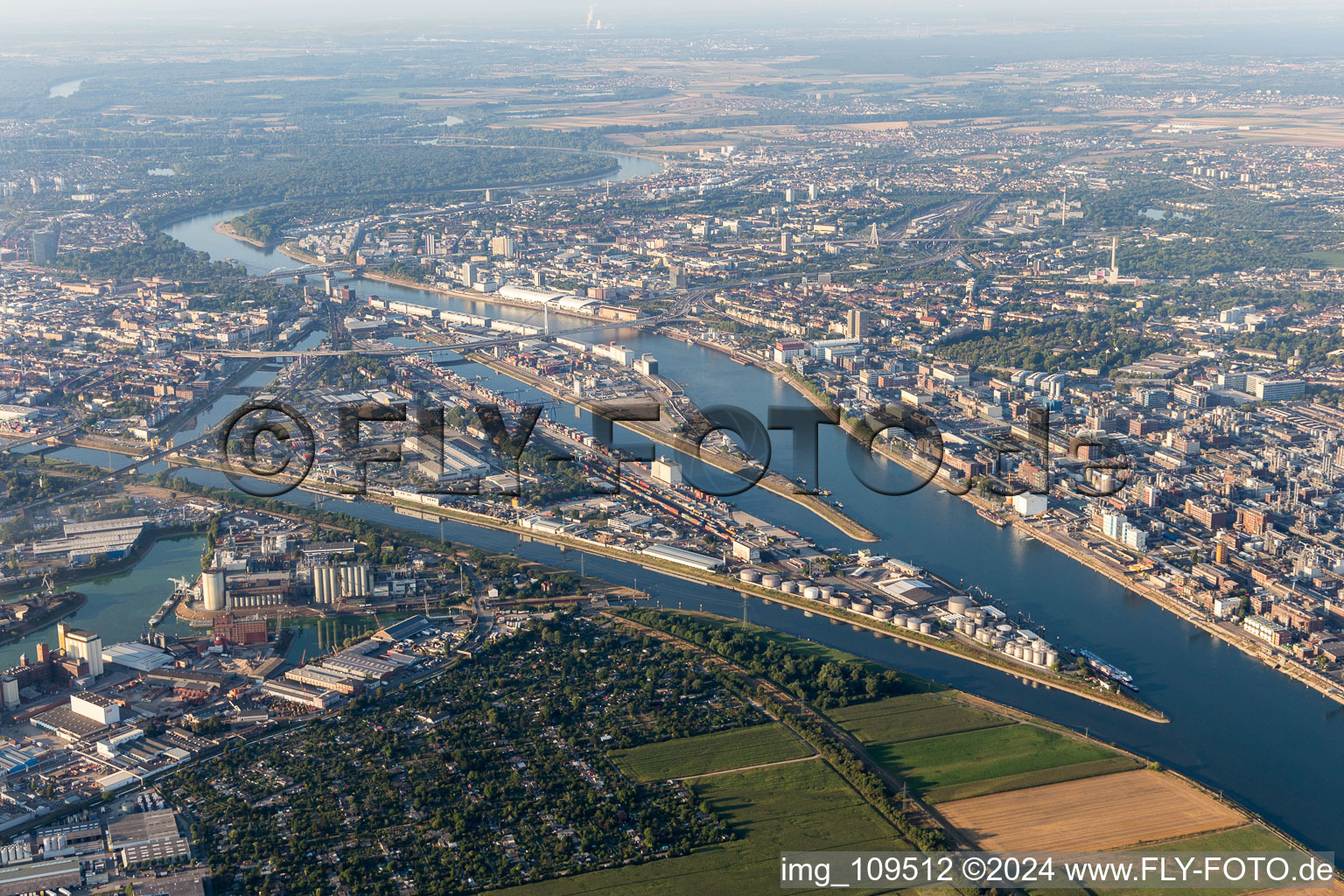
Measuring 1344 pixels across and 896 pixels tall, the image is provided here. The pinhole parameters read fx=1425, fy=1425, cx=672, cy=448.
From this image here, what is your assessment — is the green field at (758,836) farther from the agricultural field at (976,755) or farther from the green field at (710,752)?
the agricultural field at (976,755)

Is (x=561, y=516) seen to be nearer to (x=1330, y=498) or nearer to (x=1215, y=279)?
(x=1330, y=498)

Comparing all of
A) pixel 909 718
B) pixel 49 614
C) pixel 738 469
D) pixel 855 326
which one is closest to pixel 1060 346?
pixel 855 326

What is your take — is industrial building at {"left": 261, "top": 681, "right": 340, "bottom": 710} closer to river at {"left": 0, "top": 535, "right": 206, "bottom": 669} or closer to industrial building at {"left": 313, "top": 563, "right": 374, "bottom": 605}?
river at {"left": 0, "top": 535, "right": 206, "bottom": 669}

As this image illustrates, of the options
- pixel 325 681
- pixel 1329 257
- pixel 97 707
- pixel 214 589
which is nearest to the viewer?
pixel 97 707

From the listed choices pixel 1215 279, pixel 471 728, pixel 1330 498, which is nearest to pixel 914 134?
pixel 1215 279

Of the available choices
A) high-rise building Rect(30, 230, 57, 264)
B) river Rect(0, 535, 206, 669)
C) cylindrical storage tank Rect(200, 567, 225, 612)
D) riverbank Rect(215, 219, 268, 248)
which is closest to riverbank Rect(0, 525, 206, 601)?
river Rect(0, 535, 206, 669)

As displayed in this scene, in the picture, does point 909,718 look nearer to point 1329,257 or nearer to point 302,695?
point 302,695

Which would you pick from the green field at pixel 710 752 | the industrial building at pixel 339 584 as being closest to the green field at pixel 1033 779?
the green field at pixel 710 752
